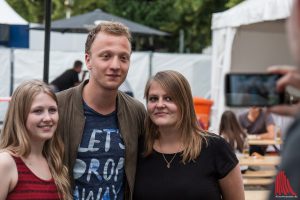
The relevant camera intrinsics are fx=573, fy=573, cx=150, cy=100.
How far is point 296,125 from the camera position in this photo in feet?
3.21

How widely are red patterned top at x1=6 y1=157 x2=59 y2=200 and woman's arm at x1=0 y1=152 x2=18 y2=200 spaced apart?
2cm

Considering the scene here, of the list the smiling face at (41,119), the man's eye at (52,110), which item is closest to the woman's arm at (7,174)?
the smiling face at (41,119)

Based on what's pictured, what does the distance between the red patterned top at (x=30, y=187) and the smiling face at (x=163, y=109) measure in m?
0.64

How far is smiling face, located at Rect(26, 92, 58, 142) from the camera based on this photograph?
8.80 feet

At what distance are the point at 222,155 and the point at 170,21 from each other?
21.0 m

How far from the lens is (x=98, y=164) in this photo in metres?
2.76

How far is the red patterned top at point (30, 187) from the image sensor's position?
255 cm

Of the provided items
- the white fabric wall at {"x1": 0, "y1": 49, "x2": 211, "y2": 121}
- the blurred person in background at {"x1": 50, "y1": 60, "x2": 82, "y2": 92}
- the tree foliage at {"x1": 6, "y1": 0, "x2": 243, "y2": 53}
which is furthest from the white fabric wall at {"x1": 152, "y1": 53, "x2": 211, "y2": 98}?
the blurred person in background at {"x1": 50, "y1": 60, "x2": 82, "y2": 92}

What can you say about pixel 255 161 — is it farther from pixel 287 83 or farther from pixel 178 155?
pixel 287 83

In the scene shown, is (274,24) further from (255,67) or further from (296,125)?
(296,125)

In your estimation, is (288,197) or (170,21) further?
(170,21)

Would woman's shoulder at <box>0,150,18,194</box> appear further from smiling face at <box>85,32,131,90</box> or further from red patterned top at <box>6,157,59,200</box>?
smiling face at <box>85,32,131,90</box>

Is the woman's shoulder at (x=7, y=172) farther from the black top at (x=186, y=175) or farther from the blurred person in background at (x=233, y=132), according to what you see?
the blurred person in background at (x=233, y=132)

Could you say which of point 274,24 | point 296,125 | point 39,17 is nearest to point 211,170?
point 296,125
